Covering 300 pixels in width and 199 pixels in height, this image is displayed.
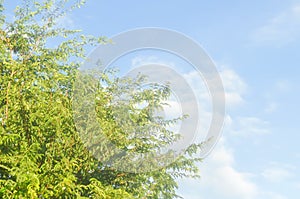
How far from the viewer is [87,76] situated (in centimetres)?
1171

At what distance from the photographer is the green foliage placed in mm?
8906

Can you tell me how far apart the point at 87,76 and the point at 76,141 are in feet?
6.60

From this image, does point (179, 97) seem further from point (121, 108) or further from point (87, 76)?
point (87, 76)

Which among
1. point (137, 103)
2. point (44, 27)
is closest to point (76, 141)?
point (137, 103)

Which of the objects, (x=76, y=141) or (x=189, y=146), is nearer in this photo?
(x=76, y=141)

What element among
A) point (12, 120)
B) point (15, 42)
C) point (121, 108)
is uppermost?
point (15, 42)

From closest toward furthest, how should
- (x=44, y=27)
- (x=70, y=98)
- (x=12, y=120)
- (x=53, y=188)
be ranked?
1. (x=53, y=188)
2. (x=12, y=120)
3. (x=70, y=98)
4. (x=44, y=27)

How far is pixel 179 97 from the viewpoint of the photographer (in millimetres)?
12406

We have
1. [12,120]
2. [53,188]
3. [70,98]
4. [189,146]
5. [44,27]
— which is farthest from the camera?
[44,27]

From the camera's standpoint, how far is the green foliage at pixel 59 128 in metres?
8.91

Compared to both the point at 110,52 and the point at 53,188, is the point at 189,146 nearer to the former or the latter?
the point at 110,52

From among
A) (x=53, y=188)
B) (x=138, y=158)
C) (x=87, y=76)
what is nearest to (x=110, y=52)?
(x=87, y=76)

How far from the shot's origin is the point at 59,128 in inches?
379

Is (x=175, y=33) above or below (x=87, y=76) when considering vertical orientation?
above
